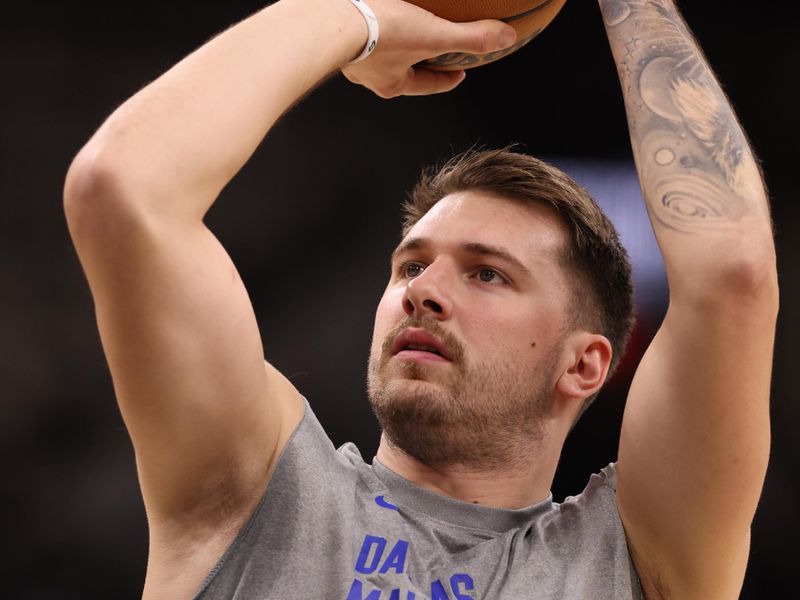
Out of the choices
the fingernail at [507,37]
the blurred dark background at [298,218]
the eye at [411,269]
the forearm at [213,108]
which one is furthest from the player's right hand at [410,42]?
the blurred dark background at [298,218]

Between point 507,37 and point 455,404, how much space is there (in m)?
0.69

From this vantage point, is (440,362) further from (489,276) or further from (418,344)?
(489,276)

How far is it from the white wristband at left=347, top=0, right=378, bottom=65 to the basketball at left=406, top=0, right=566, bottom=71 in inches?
5.3

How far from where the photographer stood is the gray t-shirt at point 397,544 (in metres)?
1.66

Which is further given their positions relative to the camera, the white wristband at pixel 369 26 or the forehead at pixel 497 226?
the forehead at pixel 497 226

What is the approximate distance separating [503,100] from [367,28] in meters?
2.42

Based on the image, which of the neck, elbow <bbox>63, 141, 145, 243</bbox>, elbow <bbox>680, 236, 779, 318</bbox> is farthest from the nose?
elbow <bbox>63, 141, 145, 243</bbox>

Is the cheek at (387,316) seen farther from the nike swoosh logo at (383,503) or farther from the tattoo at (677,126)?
the tattoo at (677,126)

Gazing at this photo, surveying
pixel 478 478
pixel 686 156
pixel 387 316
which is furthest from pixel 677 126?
pixel 478 478

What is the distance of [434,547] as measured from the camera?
1809 mm

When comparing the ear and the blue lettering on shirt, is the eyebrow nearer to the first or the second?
the ear

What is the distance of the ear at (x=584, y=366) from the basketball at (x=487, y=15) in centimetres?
58

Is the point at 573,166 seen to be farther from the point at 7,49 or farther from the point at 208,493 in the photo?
the point at 208,493

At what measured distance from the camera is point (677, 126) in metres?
1.75
